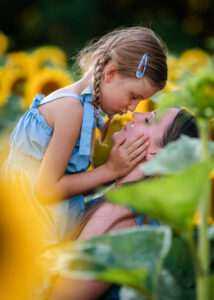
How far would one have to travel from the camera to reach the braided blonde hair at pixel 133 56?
906mm

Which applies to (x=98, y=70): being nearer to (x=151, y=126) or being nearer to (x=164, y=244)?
A: (x=151, y=126)

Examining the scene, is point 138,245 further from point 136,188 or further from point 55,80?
point 55,80

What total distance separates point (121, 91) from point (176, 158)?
1.85 feet

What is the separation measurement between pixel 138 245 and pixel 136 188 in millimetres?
72

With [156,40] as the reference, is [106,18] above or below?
below

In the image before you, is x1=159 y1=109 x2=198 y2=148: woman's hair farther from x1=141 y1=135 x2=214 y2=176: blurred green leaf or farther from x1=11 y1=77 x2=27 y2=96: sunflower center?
x1=11 y1=77 x2=27 y2=96: sunflower center

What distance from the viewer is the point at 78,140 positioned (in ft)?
2.94

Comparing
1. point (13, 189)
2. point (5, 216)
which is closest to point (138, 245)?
point (5, 216)

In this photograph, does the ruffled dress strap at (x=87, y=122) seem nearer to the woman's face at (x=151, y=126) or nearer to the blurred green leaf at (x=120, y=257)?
the woman's face at (x=151, y=126)

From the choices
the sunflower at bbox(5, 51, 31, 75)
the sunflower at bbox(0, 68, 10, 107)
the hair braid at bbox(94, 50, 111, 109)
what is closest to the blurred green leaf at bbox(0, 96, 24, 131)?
the sunflower at bbox(0, 68, 10, 107)

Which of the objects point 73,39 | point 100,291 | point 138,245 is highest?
point 138,245

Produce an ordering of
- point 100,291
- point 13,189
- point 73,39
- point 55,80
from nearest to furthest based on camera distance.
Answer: point 100,291 → point 13,189 → point 55,80 → point 73,39

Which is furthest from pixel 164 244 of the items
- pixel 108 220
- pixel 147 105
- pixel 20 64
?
pixel 20 64

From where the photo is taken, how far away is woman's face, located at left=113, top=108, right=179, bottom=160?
2.56 ft
